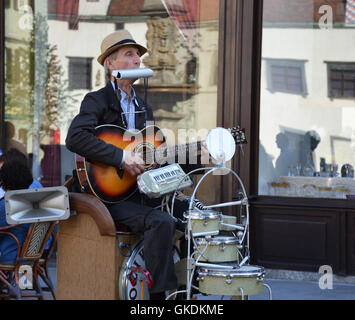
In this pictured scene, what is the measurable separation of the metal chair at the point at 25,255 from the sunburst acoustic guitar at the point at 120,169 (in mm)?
581

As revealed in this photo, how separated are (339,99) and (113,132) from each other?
131 inches

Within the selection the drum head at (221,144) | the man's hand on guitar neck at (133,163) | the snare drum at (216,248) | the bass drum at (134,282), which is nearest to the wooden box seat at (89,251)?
the bass drum at (134,282)

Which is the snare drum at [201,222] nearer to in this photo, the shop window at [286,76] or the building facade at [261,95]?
the building facade at [261,95]

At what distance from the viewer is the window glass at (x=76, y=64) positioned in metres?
7.74

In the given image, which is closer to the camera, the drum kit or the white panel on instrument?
the drum kit

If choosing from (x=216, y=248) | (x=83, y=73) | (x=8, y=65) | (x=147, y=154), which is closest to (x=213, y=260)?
(x=216, y=248)

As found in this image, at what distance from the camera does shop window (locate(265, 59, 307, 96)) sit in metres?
7.54

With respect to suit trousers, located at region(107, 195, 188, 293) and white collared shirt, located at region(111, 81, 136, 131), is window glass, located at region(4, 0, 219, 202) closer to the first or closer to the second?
white collared shirt, located at region(111, 81, 136, 131)

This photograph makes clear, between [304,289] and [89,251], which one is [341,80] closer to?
[304,289]

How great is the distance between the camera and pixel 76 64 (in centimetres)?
820

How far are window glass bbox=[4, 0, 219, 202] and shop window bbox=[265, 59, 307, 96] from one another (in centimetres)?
69

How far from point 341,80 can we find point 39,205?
3.73 m

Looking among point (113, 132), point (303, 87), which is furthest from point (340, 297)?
point (113, 132)

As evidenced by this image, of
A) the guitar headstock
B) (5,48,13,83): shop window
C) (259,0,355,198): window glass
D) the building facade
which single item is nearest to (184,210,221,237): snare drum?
the guitar headstock
